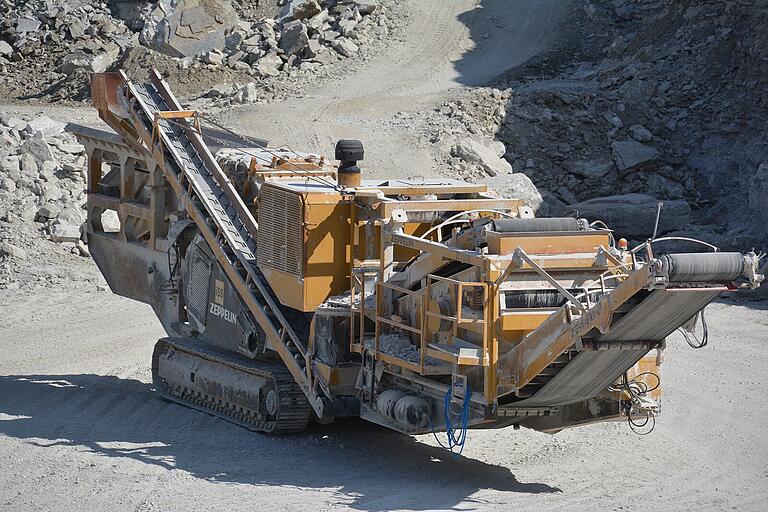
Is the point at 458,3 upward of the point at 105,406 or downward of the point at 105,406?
upward

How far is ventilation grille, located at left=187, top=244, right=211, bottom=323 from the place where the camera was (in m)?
15.0

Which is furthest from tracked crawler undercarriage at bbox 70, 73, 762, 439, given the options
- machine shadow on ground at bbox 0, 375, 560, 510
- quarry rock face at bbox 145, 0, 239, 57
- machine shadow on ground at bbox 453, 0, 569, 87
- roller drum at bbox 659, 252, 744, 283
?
quarry rock face at bbox 145, 0, 239, 57

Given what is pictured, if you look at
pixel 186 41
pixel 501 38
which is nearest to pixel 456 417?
pixel 501 38

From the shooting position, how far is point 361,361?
1278cm

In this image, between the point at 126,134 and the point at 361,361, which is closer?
the point at 361,361

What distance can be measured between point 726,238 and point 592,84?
27.2ft

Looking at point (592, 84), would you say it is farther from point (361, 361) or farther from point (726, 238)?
point (361, 361)

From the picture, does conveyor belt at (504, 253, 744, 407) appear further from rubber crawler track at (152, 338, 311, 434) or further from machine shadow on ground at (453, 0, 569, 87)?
machine shadow on ground at (453, 0, 569, 87)

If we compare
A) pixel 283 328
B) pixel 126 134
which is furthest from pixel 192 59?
pixel 283 328

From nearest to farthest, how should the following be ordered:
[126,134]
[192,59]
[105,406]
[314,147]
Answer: [105,406]
[126,134]
[314,147]
[192,59]

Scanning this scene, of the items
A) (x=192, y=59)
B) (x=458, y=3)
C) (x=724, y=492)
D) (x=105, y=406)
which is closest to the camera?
(x=724, y=492)

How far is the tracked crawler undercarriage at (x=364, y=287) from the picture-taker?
1094cm

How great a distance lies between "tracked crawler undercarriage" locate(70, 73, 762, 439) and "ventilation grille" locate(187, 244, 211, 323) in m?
0.03

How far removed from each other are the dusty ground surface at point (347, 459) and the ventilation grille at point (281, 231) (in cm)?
185
